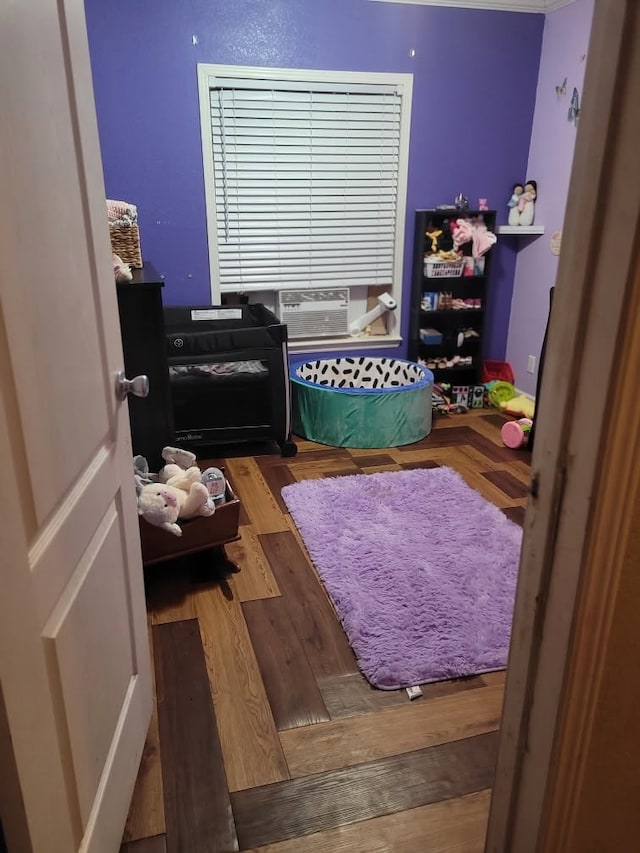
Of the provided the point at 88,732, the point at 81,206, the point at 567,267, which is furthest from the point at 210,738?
the point at 567,267

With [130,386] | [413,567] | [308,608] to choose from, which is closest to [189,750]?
[308,608]

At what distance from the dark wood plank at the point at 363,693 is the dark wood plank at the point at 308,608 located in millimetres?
45

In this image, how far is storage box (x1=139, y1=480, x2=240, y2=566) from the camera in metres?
2.09

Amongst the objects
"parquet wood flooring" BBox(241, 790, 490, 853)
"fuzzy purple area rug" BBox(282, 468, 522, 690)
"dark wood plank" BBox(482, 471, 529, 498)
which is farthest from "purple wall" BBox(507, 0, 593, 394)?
"parquet wood flooring" BBox(241, 790, 490, 853)

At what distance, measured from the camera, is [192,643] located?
6.61 ft

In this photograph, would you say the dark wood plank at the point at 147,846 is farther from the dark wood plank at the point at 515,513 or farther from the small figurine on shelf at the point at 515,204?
the small figurine on shelf at the point at 515,204

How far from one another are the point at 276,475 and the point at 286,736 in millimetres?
1683

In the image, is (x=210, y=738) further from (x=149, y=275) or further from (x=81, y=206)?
(x=149, y=275)

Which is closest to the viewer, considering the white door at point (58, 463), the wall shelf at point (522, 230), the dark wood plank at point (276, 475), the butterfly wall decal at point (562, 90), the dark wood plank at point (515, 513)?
the white door at point (58, 463)

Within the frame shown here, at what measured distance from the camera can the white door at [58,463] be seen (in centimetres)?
84

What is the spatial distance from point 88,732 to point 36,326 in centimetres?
73

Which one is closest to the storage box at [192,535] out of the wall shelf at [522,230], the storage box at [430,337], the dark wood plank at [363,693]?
the dark wood plank at [363,693]

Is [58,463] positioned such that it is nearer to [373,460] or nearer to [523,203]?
[373,460]

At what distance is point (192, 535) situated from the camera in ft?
7.16
